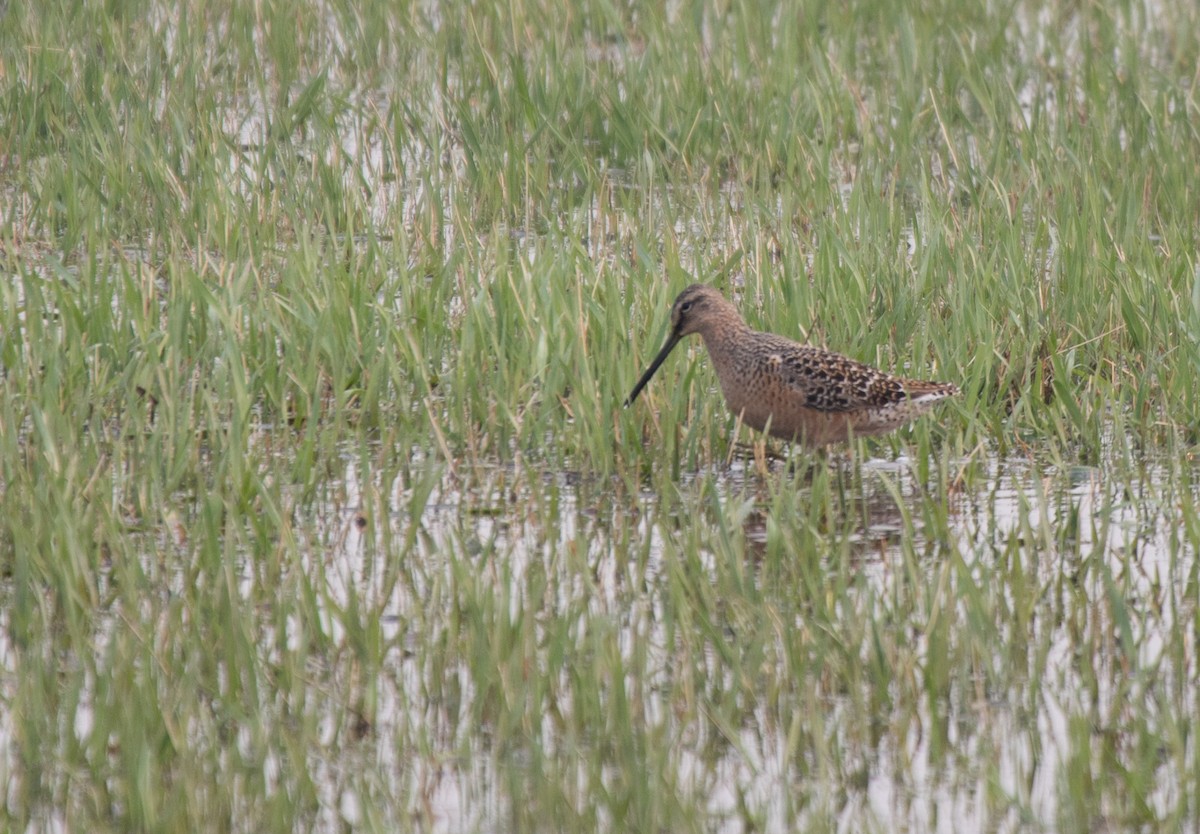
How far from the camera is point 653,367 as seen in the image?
19.3 feet

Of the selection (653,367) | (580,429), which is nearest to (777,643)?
(580,429)

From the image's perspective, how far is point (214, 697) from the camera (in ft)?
12.6

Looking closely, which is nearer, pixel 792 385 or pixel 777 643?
pixel 777 643

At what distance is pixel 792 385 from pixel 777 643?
164 cm

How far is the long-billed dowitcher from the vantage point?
5695mm

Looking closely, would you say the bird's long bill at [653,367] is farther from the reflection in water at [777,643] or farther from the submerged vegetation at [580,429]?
the reflection in water at [777,643]

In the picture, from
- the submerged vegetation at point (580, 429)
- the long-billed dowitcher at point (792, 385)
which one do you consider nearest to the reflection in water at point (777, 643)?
the submerged vegetation at point (580, 429)

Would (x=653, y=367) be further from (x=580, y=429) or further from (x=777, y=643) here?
(x=777, y=643)

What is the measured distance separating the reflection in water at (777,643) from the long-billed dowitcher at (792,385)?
456 mm

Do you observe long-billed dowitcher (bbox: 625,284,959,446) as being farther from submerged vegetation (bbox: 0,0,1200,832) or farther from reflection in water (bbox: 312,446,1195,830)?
reflection in water (bbox: 312,446,1195,830)

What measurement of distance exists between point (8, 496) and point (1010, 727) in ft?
7.86

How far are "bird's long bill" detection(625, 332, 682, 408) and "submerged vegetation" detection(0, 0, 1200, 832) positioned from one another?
7cm

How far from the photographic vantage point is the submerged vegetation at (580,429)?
365cm

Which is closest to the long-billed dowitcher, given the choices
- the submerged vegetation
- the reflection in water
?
the submerged vegetation
